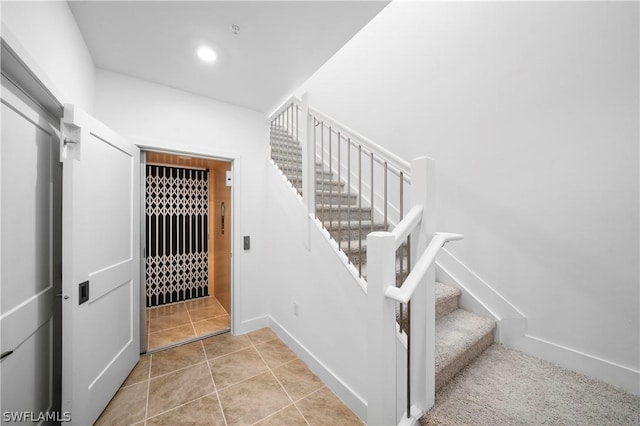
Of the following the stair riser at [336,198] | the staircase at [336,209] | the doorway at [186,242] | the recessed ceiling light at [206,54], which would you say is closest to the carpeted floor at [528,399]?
the staircase at [336,209]

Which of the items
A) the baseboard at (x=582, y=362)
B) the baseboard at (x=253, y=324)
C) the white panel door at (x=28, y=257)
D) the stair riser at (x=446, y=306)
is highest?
the white panel door at (x=28, y=257)

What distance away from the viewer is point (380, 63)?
274 centimetres

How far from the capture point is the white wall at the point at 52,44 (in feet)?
3.19

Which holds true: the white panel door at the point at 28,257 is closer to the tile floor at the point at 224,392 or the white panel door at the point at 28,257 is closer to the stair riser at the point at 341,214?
the tile floor at the point at 224,392

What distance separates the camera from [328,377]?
6.11 ft

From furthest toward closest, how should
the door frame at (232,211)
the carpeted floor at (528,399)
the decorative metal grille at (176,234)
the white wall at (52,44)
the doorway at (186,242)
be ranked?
the decorative metal grille at (176,234) → the doorway at (186,242) → the door frame at (232,211) → the carpeted floor at (528,399) → the white wall at (52,44)

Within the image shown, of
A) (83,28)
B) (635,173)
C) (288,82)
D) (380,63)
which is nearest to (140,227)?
(83,28)

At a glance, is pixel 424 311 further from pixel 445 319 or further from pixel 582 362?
pixel 582 362

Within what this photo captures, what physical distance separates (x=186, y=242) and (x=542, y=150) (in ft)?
14.1

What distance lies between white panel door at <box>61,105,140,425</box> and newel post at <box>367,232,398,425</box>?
1656mm

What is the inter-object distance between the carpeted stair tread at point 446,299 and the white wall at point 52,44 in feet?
8.93

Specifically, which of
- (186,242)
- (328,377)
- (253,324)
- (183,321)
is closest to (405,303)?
(328,377)

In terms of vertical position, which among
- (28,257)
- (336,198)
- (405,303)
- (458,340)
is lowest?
(458,340)

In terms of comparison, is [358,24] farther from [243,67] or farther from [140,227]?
[140,227]
